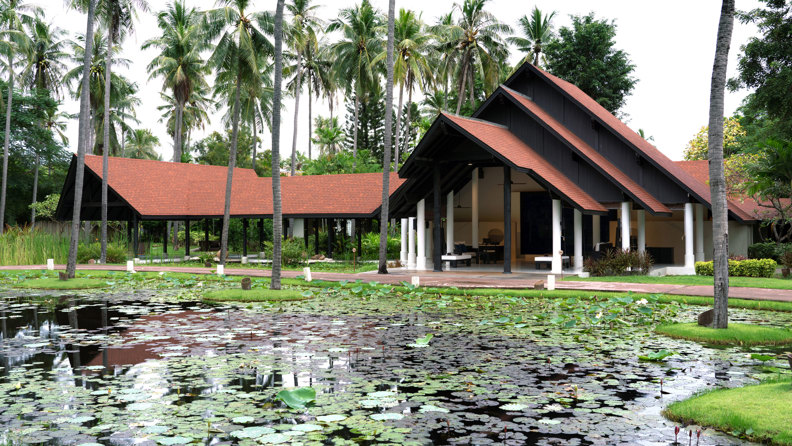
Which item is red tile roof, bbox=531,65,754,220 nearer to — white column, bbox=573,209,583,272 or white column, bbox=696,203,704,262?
white column, bbox=696,203,704,262

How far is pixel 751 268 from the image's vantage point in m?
21.6

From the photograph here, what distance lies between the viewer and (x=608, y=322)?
40.2 ft

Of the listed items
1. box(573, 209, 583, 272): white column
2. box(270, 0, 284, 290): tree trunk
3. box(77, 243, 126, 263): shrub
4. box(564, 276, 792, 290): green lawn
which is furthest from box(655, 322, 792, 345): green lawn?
box(77, 243, 126, 263): shrub

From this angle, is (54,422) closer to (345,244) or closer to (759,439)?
(759,439)

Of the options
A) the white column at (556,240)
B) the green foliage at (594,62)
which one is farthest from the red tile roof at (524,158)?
the green foliage at (594,62)

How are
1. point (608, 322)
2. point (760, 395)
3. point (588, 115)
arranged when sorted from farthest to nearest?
point (588, 115), point (608, 322), point (760, 395)

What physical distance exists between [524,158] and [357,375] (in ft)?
53.6

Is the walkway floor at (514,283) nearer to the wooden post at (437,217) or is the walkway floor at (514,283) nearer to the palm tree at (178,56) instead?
the wooden post at (437,217)

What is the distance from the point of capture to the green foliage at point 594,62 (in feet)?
135

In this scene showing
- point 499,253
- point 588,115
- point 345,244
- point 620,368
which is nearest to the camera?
point 620,368

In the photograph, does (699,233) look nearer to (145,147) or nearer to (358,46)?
(358,46)

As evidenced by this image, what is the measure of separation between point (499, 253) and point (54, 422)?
24.7 m

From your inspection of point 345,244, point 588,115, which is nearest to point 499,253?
point 588,115

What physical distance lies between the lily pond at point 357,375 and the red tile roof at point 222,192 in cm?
1758
